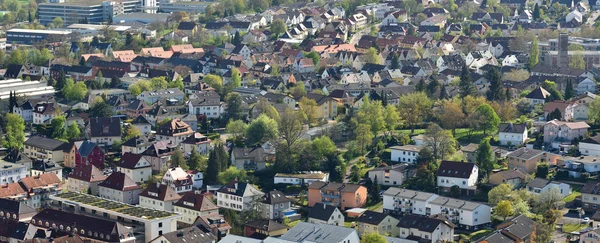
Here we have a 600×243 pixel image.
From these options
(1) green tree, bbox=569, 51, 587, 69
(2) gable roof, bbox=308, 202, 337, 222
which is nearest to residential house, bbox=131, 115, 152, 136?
(2) gable roof, bbox=308, 202, 337, 222

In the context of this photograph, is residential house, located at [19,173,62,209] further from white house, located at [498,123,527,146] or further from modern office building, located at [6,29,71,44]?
modern office building, located at [6,29,71,44]

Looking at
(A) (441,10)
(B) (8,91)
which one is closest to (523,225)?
(B) (8,91)

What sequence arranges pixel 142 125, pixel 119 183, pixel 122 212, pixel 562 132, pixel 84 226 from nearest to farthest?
1. pixel 84 226
2. pixel 122 212
3. pixel 119 183
4. pixel 562 132
5. pixel 142 125

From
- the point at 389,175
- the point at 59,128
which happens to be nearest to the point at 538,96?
the point at 389,175

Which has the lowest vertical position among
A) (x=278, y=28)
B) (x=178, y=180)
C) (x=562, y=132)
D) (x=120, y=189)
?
(x=278, y=28)

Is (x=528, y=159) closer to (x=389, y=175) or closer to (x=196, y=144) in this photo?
(x=389, y=175)

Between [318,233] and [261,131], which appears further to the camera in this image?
[261,131]

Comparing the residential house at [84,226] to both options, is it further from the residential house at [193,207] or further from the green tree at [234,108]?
the green tree at [234,108]
